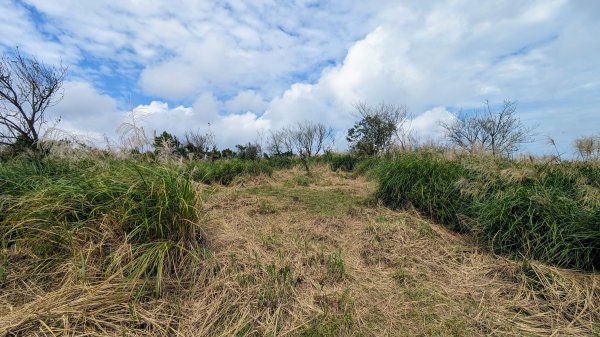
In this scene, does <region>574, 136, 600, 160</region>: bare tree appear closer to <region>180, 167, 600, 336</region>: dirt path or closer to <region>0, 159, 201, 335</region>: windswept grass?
<region>180, 167, 600, 336</region>: dirt path

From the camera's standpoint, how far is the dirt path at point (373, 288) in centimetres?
215

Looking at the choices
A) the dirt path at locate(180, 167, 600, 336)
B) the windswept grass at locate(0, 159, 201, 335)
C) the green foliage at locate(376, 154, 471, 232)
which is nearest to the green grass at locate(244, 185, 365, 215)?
the green foliage at locate(376, 154, 471, 232)

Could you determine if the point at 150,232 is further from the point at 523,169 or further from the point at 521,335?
the point at 523,169

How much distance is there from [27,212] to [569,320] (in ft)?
15.1

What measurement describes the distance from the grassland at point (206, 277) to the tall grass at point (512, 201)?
0.23m

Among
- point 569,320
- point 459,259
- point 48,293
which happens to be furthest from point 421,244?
point 48,293

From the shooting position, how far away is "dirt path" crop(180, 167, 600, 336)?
215 cm

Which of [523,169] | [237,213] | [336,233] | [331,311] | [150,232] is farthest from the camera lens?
[237,213]

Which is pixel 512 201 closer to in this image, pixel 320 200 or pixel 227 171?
pixel 320 200

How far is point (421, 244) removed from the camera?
3.47 m

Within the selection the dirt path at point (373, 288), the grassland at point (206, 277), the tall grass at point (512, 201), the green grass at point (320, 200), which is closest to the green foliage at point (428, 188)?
the tall grass at point (512, 201)

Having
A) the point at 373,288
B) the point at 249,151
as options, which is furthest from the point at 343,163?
the point at 373,288

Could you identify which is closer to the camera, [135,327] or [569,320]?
[135,327]

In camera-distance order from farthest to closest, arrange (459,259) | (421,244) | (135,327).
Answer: (421,244), (459,259), (135,327)
